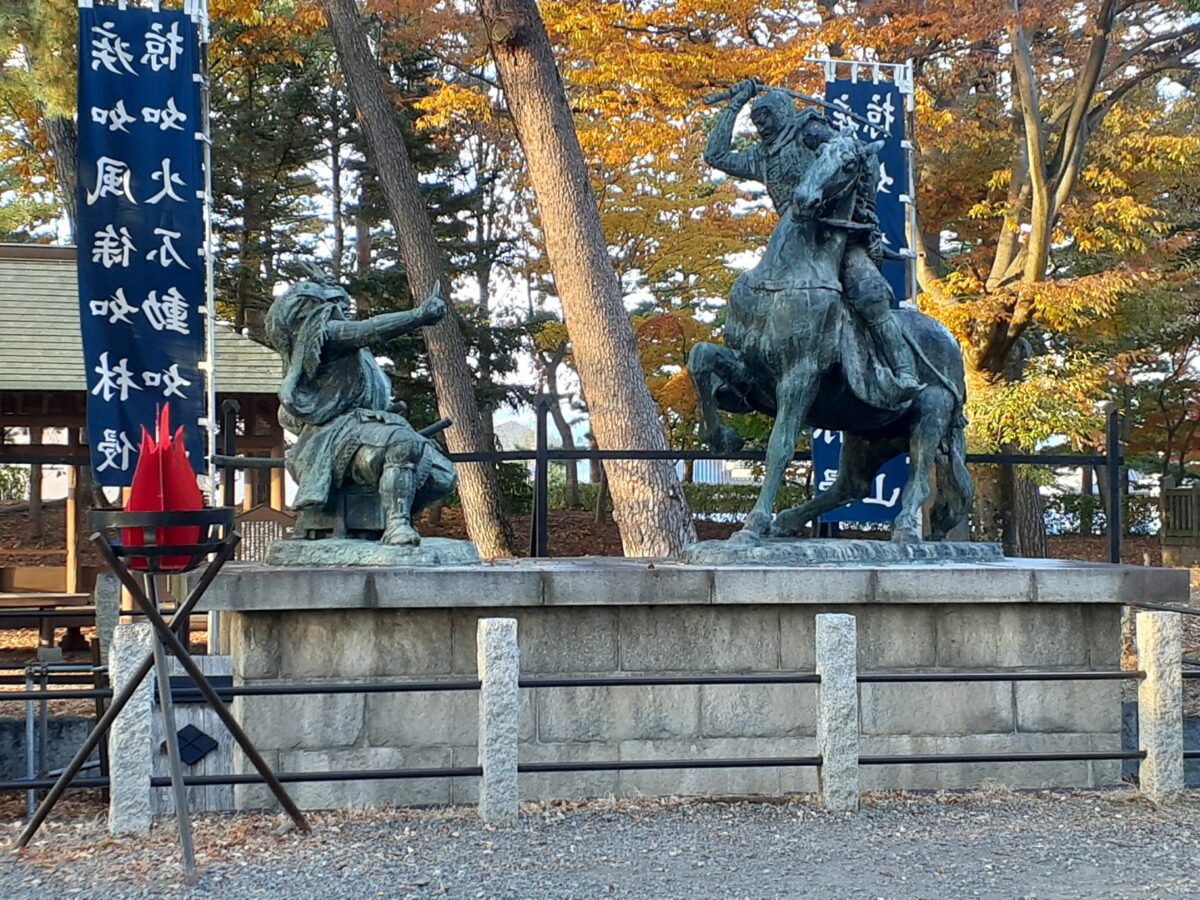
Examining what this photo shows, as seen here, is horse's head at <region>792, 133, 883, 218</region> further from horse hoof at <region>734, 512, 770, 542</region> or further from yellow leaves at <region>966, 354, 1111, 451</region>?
yellow leaves at <region>966, 354, 1111, 451</region>

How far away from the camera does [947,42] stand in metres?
15.5

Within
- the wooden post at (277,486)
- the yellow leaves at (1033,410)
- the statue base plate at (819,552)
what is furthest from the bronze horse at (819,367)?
the wooden post at (277,486)

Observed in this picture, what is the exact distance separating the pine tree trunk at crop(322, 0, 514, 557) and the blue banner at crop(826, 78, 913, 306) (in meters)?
4.91

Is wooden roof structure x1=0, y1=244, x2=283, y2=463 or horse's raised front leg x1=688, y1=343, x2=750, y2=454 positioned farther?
wooden roof structure x1=0, y1=244, x2=283, y2=463

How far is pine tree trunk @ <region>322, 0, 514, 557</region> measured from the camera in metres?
13.5

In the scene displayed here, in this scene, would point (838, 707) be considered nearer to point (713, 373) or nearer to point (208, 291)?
point (713, 373)

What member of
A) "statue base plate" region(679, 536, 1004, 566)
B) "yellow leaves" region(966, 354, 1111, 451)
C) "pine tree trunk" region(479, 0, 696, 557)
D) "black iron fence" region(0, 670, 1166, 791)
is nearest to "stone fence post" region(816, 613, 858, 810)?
"black iron fence" region(0, 670, 1166, 791)

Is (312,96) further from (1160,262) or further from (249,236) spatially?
(1160,262)

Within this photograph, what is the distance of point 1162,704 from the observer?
234 inches

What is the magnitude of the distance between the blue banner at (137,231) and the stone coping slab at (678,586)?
10.2 feet

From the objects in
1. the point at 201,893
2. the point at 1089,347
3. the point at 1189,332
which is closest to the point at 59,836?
the point at 201,893

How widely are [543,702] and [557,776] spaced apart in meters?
0.40

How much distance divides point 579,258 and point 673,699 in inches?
222

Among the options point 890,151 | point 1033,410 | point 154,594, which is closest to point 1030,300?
point 1033,410
